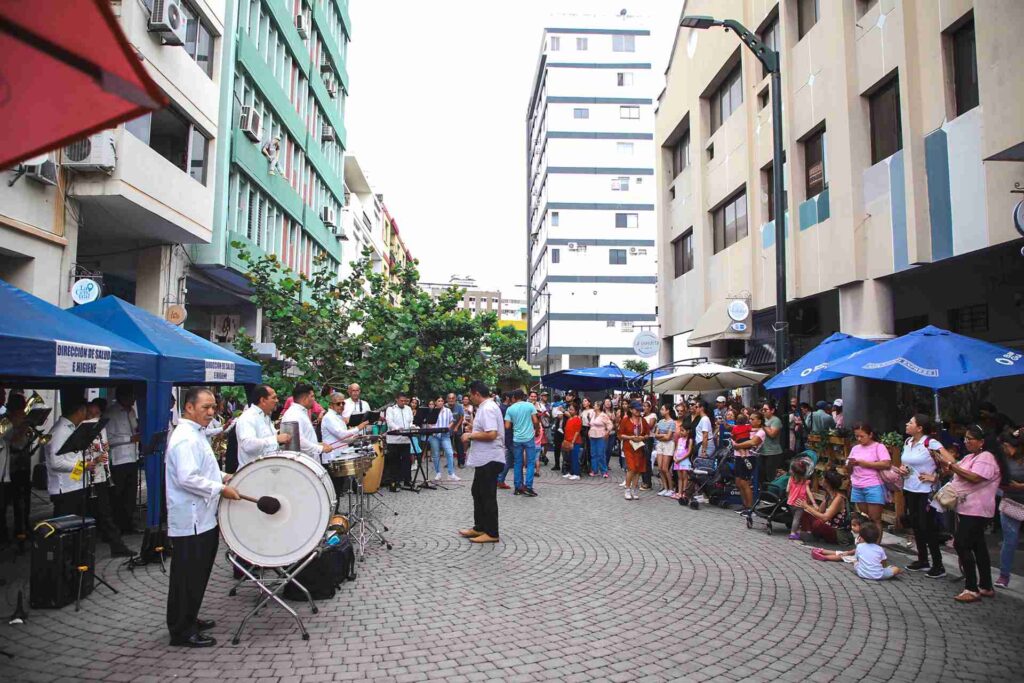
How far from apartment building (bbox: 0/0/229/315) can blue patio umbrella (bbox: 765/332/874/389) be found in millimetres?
10966

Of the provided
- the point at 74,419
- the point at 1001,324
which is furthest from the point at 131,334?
the point at 1001,324

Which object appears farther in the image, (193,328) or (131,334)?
(193,328)

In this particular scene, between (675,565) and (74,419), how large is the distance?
22.4 ft

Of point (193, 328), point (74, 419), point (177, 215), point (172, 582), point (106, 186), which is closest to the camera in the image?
point (172, 582)

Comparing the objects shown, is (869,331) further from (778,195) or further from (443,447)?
(443,447)

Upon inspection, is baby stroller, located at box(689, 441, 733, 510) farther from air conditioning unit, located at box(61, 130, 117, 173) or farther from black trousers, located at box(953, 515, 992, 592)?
air conditioning unit, located at box(61, 130, 117, 173)

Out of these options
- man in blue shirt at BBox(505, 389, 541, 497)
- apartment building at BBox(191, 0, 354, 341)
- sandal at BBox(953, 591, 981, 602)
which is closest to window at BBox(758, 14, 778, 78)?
man in blue shirt at BBox(505, 389, 541, 497)

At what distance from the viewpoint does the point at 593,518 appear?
1044 cm

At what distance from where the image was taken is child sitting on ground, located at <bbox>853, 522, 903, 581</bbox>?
704 cm

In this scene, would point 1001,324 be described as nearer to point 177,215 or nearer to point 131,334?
point 131,334

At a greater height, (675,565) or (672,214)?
(672,214)

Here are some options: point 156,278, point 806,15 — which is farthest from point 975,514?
point 156,278

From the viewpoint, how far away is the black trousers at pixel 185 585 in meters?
4.89

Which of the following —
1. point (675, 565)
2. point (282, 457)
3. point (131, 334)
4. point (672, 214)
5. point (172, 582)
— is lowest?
point (675, 565)
